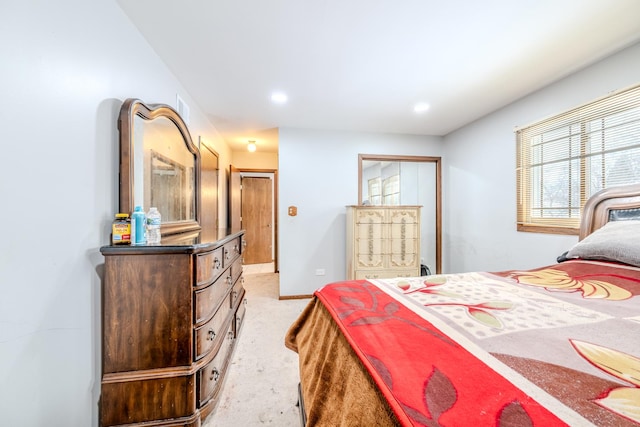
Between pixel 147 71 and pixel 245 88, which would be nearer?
pixel 147 71

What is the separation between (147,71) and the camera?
180 centimetres

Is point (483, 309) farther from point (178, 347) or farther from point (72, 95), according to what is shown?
point (72, 95)

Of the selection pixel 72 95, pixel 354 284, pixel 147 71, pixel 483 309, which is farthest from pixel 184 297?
pixel 147 71

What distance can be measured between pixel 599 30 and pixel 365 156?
2.51 m

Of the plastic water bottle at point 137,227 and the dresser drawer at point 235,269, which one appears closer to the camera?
the plastic water bottle at point 137,227

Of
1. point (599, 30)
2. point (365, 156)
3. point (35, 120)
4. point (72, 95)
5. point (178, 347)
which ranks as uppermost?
point (599, 30)

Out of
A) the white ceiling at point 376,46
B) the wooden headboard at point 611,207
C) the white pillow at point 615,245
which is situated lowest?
the white pillow at point 615,245

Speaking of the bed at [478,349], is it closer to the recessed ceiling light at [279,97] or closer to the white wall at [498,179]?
the white wall at [498,179]

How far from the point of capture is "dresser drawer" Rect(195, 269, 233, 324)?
1380 millimetres

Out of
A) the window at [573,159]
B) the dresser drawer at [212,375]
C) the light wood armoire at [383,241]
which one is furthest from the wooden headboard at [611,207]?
the dresser drawer at [212,375]

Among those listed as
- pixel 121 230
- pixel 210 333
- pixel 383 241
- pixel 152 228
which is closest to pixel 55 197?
pixel 121 230

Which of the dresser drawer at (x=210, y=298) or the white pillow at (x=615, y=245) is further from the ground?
the white pillow at (x=615, y=245)

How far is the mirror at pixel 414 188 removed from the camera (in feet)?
13.2

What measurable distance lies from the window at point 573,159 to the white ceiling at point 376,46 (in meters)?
0.42
